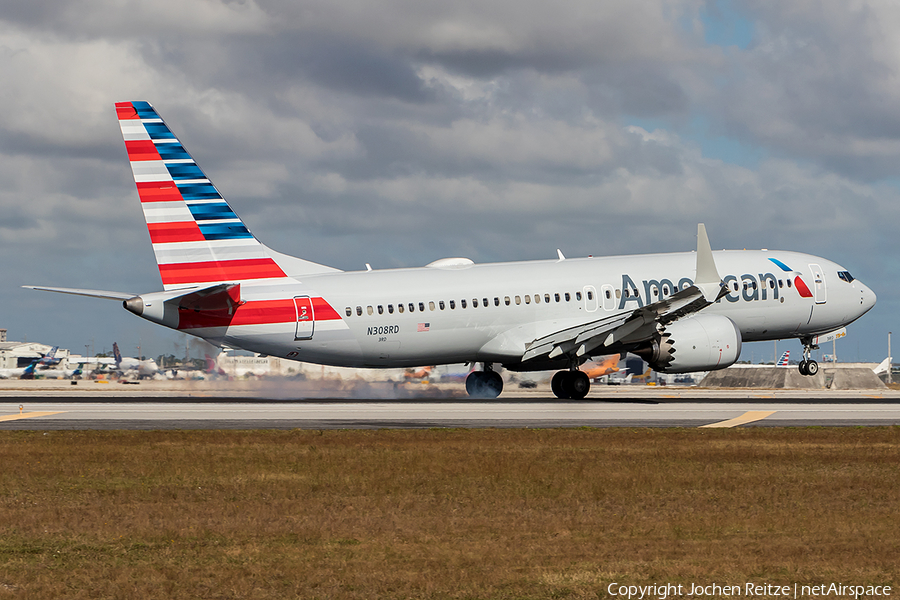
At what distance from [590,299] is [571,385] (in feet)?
12.6

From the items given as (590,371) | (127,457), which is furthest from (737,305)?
(590,371)

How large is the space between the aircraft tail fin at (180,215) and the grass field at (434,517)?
16.0m

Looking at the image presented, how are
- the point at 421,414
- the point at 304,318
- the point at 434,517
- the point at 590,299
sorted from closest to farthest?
the point at 434,517 < the point at 421,414 < the point at 304,318 < the point at 590,299

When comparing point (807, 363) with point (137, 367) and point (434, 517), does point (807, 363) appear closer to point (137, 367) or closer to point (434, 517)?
point (434, 517)

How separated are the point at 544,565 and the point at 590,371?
7666 cm

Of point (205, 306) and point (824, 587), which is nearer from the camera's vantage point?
point (824, 587)

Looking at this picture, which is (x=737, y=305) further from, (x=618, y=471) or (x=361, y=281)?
(x=618, y=471)

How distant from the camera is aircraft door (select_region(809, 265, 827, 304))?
1850 inches

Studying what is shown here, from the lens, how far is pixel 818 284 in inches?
1855

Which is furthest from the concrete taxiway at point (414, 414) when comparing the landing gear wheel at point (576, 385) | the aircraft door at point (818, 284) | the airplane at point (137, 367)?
the airplane at point (137, 367)

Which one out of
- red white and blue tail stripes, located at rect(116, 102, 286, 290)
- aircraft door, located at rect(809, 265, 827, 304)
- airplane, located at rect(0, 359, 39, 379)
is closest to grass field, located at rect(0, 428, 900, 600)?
red white and blue tail stripes, located at rect(116, 102, 286, 290)

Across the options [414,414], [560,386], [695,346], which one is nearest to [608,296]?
[560,386]

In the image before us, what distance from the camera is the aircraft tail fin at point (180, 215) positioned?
39.2 m

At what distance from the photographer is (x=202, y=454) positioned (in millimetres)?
21531
